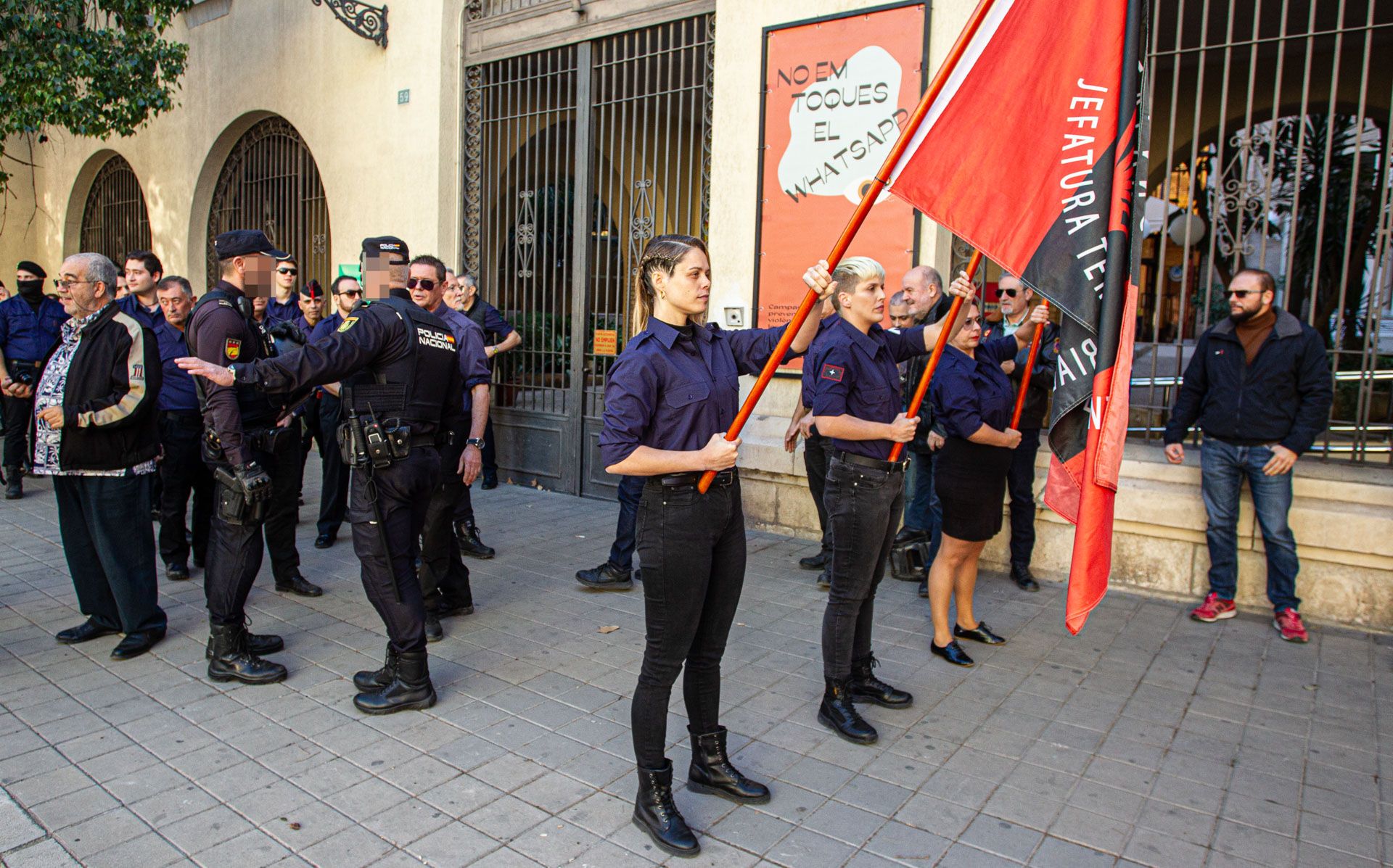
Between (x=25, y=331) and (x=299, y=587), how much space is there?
185 inches

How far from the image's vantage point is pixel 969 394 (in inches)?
172

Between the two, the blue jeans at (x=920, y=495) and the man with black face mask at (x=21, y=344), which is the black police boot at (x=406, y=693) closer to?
the blue jeans at (x=920, y=495)

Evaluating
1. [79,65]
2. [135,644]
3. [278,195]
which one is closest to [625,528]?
[135,644]

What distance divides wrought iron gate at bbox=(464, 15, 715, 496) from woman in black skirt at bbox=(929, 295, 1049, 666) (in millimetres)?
3900

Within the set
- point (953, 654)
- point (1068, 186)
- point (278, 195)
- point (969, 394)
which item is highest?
point (278, 195)

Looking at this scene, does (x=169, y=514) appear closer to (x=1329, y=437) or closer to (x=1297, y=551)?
(x=1297, y=551)

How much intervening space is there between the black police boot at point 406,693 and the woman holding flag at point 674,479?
1345 millimetres

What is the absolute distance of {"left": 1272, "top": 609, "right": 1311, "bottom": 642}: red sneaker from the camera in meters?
4.98

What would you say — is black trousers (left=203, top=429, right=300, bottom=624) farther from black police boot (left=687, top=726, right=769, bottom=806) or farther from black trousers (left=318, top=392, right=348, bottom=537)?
black police boot (left=687, top=726, right=769, bottom=806)

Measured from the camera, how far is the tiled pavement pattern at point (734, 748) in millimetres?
3016

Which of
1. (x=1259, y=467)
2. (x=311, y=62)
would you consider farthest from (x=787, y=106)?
(x=311, y=62)

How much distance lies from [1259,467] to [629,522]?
359 centimetres

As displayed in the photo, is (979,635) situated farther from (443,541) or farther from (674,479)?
(443,541)

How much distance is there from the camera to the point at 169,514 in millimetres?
5996
